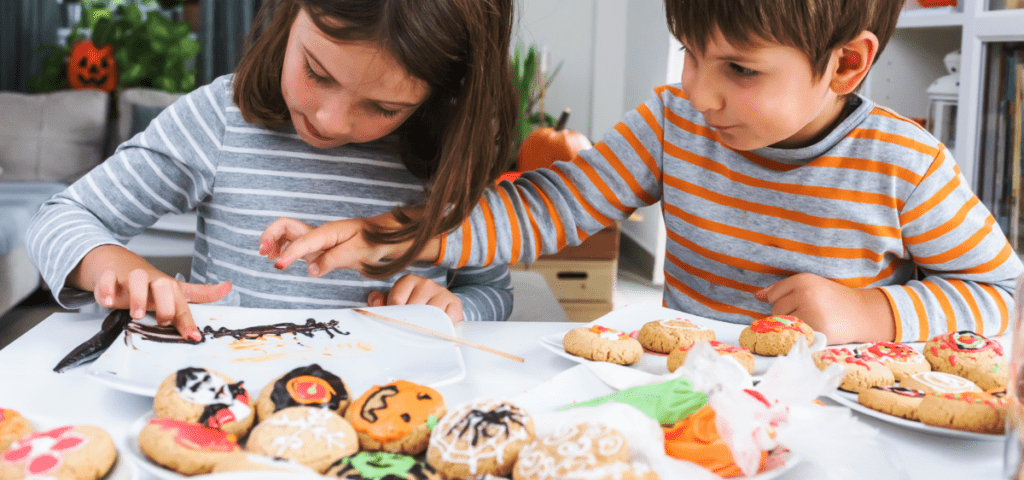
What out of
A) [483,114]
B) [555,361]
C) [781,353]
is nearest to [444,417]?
[555,361]

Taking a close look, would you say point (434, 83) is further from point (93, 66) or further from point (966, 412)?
point (93, 66)

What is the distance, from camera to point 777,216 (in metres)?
0.98

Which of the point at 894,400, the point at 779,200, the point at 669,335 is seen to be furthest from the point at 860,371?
the point at 779,200

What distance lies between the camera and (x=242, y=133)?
3.44 feet

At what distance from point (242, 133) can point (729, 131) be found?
66 centimetres

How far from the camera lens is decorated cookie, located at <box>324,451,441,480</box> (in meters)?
0.40

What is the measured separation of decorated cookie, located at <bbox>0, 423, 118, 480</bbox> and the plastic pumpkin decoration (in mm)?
3626

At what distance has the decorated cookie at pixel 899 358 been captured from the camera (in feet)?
2.02

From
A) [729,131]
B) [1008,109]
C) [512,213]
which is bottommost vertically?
[512,213]

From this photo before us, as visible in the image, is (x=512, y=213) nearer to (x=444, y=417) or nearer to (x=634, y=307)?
(x=634, y=307)

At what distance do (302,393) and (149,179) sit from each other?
628 mm

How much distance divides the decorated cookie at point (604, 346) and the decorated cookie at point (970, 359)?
0.26m

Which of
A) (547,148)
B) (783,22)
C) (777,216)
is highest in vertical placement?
(783,22)

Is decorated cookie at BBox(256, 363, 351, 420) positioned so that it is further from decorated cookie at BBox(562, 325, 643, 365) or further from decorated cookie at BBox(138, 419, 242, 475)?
decorated cookie at BBox(562, 325, 643, 365)
